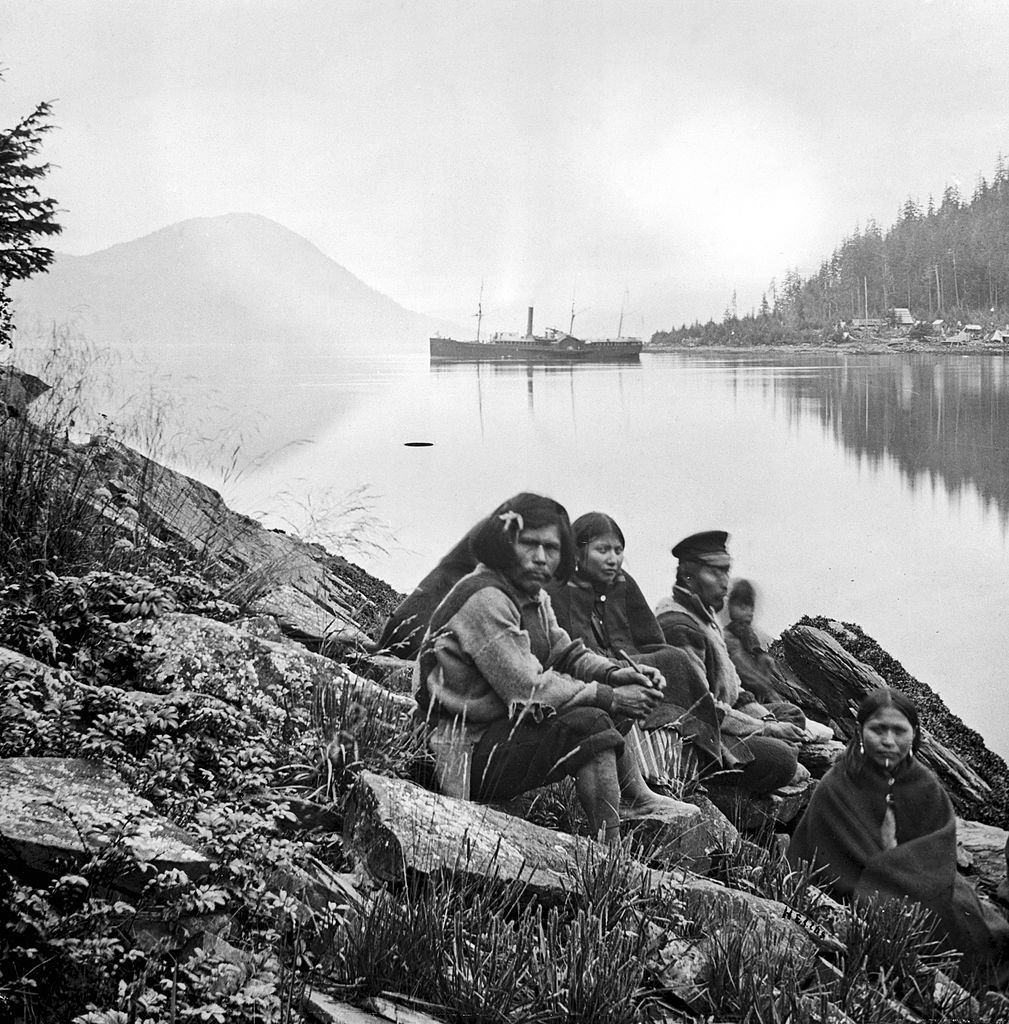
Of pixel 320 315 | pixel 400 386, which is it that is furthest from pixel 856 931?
pixel 320 315

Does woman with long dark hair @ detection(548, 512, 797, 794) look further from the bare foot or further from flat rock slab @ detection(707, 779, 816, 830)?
the bare foot

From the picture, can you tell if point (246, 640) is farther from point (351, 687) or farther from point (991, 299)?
point (991, 299)

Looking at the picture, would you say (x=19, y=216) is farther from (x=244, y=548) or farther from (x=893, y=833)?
(x=893, y=833)

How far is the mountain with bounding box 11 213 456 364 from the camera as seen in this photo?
18.2 feet

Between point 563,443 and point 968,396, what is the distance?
8.13 feet

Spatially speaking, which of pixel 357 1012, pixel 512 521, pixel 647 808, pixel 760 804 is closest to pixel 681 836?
pixel 647 808

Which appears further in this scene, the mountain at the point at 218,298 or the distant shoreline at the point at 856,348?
the distant shoreline at the point at 856,348

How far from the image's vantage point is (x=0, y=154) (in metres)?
4.99

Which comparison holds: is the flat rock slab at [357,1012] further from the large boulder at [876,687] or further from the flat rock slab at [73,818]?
the large boulder at [876,687]

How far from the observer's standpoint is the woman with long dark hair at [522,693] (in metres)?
4.74

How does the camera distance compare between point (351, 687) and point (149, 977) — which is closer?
point (149, 977)

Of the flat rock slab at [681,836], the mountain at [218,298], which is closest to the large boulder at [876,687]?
the flat rock slab at [681,836]

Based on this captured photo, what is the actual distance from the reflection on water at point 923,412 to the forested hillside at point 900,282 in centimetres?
40

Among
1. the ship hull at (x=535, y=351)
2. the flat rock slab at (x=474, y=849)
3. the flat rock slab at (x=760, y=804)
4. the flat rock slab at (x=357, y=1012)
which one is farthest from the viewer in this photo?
the ship hull at (x=535, y=351)
